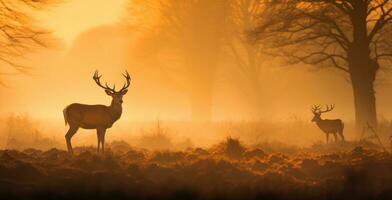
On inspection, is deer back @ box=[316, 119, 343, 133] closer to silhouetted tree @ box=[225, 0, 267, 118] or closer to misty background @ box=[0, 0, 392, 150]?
misty background @ box=[0, 0, 392, 150]

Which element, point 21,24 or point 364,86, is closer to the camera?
point 21,24

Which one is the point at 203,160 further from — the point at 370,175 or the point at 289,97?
the point at 289,97

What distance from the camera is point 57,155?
48.7 feet

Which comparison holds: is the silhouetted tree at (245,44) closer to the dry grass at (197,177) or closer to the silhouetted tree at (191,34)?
the silhouetted tree at (191,34)

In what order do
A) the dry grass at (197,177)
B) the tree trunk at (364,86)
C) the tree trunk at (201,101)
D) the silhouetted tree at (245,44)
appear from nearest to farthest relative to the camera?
the dry grass at (197,177) < the tree trunk at (364,86) < the silhouetted tree at (245,44) < the tree trunk at (201,101)

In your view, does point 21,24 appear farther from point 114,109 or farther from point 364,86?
point 364,86

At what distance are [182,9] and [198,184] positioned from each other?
89.5 feet

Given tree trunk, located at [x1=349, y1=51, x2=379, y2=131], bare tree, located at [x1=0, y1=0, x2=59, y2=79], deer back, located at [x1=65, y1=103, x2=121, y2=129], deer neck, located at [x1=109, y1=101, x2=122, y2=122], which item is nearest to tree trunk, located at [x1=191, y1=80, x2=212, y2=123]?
tree trunk, located at [x1=349, y1=51, x2=379, y2=131]

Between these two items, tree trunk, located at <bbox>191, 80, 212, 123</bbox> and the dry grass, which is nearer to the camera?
the dry grass

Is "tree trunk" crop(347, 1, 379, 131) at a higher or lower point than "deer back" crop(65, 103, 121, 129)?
higher

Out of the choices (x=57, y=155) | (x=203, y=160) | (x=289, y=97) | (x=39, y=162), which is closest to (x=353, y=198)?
(x=203, y=160)

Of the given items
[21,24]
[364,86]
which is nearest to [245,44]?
[364,86]

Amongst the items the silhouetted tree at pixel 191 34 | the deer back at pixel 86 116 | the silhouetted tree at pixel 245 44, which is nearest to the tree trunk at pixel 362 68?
the deer back at pixel 86 116

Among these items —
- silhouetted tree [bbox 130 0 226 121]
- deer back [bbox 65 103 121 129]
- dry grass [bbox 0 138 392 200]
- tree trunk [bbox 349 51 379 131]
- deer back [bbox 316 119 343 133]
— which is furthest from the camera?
silhouetted tree [bbox 130 0 226 121]
